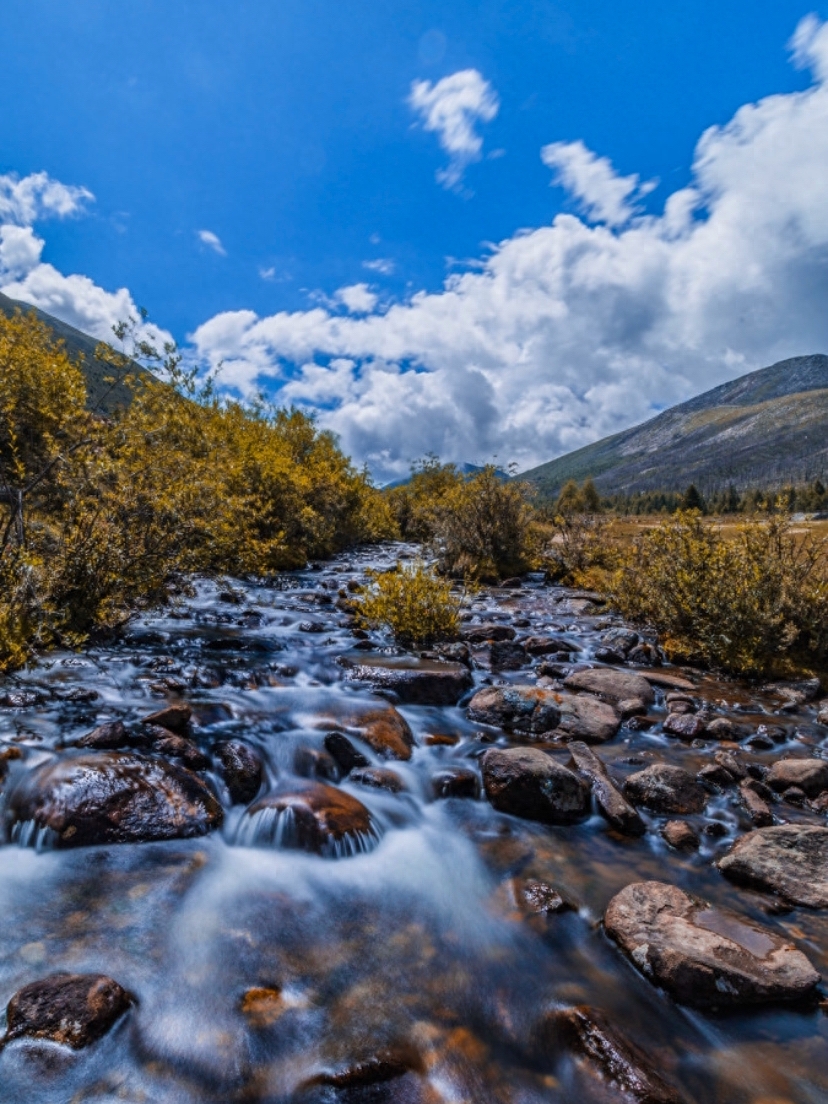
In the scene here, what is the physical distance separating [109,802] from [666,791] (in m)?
Result: 6.63

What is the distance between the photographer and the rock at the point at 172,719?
779cm

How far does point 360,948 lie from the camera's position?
4754 millimetres

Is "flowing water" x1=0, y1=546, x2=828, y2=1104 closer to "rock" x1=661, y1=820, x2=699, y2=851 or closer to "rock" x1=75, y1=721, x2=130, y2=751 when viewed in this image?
"rock" x1=661, y1=820, x2=699, y2=851

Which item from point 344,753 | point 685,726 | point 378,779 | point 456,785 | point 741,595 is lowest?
point 685,726

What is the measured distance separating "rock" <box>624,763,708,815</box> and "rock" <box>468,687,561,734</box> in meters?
2.17

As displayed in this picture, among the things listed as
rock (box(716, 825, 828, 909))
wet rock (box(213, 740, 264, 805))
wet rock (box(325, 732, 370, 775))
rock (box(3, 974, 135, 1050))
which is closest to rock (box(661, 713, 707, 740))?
rock (box(716, 825, 828, 909))

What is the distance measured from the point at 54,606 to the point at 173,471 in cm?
374

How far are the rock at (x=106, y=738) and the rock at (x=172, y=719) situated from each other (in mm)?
599

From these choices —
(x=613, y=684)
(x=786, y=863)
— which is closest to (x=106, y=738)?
(x=786, y=863)

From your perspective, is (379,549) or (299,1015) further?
(379,549)

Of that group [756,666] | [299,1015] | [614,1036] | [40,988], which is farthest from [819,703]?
[40,988]

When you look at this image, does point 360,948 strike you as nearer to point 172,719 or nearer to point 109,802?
point 109,802

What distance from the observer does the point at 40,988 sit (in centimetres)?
378

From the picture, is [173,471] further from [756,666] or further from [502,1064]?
[756,666]
